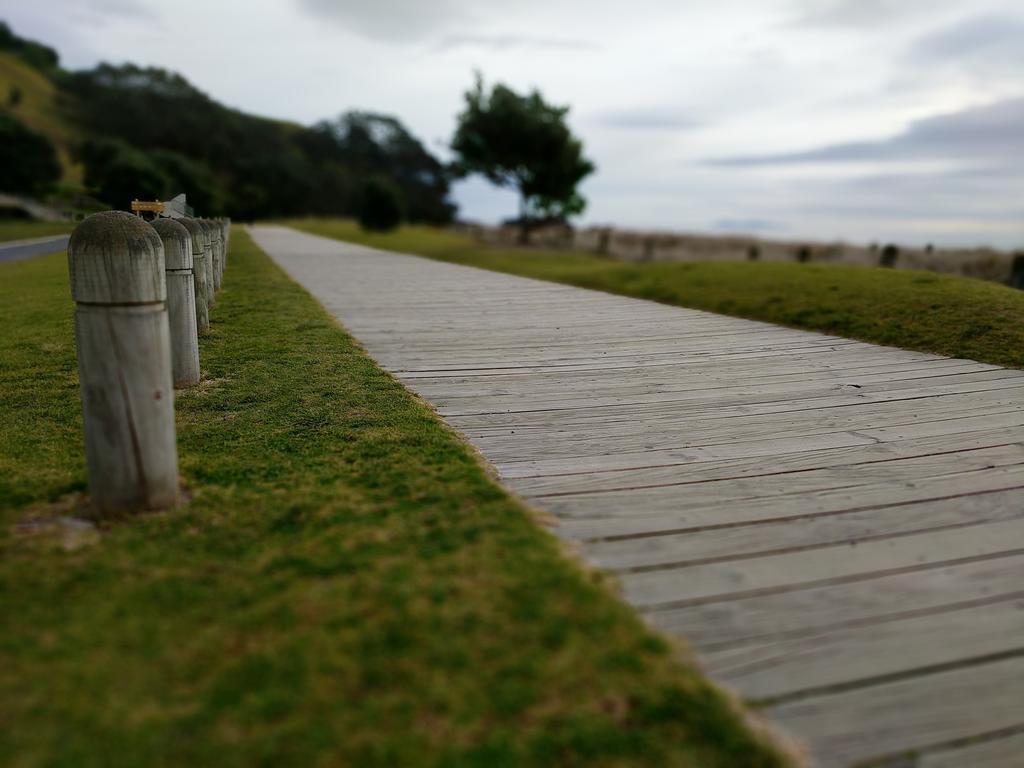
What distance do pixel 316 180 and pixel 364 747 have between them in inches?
3280

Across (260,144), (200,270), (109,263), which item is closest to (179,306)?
(200,270)

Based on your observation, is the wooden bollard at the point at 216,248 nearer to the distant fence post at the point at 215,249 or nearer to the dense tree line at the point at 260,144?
the distant fence post at the point at 215,249

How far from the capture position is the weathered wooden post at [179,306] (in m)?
4.66

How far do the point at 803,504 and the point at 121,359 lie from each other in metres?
2.74

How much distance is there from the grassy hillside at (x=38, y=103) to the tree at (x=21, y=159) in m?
15.7

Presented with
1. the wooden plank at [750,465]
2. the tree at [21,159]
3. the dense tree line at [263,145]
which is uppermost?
the dense tree line at [263,145]

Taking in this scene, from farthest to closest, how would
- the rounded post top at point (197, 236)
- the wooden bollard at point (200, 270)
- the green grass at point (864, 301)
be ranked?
the green grass at point (864, 301) → the wooden bollard at point (200, 270) → the rounded post top at point (197, 236)

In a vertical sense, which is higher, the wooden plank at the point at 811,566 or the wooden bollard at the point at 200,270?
the wooden bollard at the point at 200,270

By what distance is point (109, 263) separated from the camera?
257cm

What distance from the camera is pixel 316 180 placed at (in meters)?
78.6

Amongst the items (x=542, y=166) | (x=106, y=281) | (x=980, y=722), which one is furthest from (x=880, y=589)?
(x=542, y=166)

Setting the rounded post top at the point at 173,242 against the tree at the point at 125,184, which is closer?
the rounded post top at the point at 173,242

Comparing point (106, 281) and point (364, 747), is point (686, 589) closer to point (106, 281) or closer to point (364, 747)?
point (364, 747)

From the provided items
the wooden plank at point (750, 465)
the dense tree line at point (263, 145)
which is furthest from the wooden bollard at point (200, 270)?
the dense tree line at point (263, 145)
